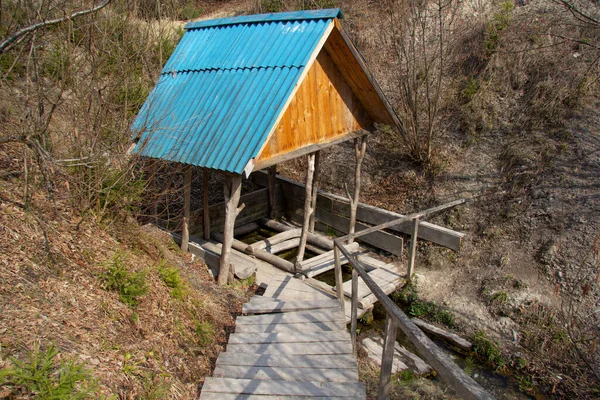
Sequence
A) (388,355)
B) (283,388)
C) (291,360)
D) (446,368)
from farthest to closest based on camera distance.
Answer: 1. (291,360)
2. (283,388)
3. (388,355)
4. (446,368)

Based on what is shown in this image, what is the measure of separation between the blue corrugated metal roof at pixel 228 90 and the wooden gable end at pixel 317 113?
550 mm

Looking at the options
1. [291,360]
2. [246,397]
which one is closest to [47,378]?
[246,397]

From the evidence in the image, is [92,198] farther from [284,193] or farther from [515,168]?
[515,168]

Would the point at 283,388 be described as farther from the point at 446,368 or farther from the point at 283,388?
the point at 446,368

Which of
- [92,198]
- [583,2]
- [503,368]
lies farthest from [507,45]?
[92,198]

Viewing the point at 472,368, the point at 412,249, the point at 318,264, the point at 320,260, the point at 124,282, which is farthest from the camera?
the point at 320,260

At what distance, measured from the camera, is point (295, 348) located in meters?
5.36

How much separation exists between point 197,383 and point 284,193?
7.09 meters

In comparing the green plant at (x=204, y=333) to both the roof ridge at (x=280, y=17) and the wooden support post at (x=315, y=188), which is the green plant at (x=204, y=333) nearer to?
the wooden support post at (x=315, y=188)

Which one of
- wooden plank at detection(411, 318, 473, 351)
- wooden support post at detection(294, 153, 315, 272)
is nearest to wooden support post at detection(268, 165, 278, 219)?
wooden support post at detection(294, 153, 315, 272)

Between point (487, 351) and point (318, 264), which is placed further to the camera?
point (318, 264)

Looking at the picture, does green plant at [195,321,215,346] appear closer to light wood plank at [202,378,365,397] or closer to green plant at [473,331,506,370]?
light wood plank at [202,378,365,397]

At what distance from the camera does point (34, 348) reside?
13.0 feet

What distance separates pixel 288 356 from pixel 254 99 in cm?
390
